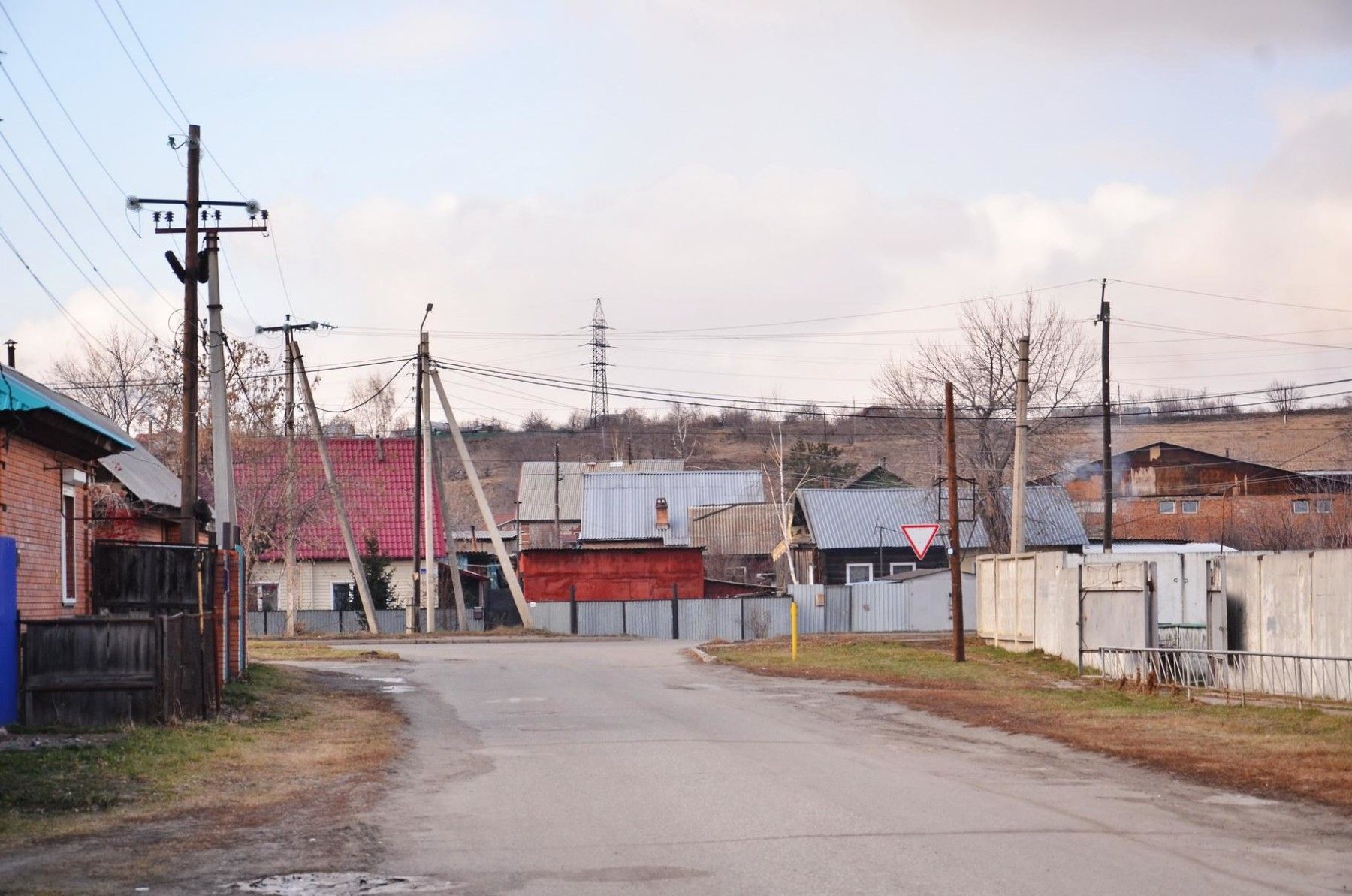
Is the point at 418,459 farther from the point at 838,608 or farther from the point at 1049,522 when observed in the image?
the point at 1049,522

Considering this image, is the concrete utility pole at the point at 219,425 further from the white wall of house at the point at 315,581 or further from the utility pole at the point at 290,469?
the white wall of house at the point at 315,581

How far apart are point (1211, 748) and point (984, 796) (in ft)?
14.3

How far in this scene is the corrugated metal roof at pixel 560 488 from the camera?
95.2 meters

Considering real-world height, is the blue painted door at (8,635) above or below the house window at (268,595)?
above

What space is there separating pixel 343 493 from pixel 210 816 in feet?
167

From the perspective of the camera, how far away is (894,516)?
58.9 m

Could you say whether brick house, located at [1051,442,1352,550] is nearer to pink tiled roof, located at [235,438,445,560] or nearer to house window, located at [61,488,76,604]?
pink tiled roof, located at [235,438,445,560]

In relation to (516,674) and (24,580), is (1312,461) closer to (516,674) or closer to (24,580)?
(516,674)

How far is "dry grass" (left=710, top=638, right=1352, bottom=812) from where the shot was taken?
12.6 meters

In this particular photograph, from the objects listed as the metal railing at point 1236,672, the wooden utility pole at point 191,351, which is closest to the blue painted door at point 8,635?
the wooden utility pole at point 191,351

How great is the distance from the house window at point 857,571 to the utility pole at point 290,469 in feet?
74.7

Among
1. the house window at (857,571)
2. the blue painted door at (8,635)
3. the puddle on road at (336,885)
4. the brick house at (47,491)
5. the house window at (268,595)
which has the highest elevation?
the brick house at (47,491)

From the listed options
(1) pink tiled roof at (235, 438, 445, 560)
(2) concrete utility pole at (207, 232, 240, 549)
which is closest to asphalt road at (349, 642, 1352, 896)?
(2) concrete utility pole at (207, 232, 240, 549)

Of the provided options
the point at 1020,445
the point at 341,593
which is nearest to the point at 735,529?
the point at 341,593
